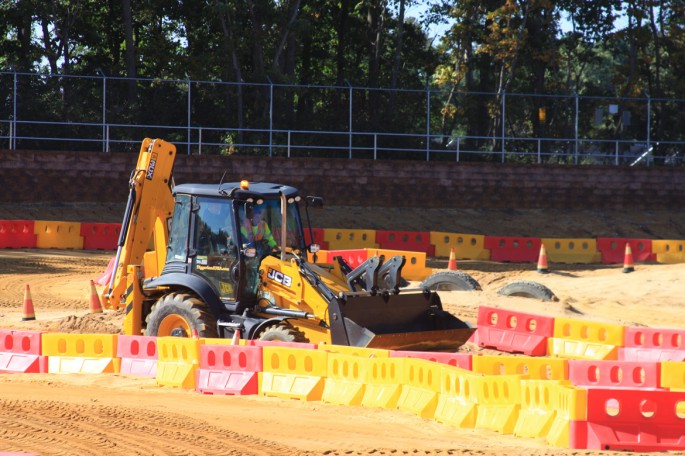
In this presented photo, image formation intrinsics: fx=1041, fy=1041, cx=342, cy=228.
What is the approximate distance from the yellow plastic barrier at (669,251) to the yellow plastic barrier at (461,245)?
177 inches

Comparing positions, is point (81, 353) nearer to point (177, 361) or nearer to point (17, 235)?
point (177, 361)

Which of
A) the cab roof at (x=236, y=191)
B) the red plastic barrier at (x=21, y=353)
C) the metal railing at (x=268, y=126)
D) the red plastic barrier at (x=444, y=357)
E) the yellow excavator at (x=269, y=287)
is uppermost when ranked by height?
the metal railing at (x=268, y=126)

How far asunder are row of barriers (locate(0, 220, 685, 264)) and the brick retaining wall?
12.3 feet

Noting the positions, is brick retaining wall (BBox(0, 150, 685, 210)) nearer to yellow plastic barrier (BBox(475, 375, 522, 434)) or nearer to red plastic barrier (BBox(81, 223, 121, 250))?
red plastic barrier (BBox(81, 223, 121, 250))

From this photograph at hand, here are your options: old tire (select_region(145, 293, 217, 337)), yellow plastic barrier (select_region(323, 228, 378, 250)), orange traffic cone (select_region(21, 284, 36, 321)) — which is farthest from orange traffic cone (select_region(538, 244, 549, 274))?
old tire (select_region(145, 293, 217, 337))

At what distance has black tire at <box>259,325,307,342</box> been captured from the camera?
1177 centimetres

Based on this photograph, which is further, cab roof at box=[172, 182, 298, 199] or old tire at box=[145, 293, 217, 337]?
old tire at box=[145, 293, 217, 337]

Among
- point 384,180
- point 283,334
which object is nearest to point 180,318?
point 283,334

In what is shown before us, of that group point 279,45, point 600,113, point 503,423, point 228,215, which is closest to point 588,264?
point 600,113

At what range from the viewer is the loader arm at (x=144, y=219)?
13516mm

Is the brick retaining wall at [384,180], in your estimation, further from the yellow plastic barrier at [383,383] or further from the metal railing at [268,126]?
the yellow plastic barrier at [383,383]

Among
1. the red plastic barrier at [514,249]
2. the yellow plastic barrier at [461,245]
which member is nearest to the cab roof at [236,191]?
the yellow plastic barrier at [461,245]

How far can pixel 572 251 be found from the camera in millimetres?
27641

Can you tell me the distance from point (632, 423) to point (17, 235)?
20.5 meters
